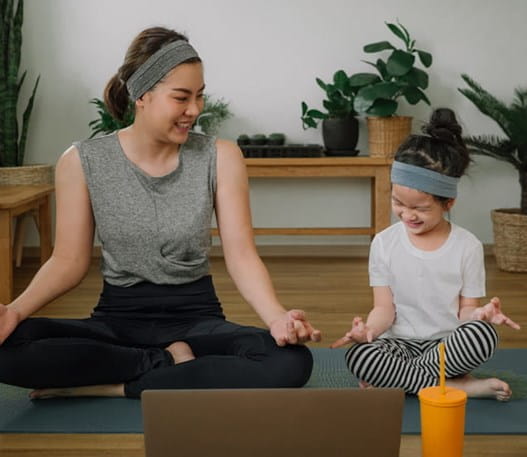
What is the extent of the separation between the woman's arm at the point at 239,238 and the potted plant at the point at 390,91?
2.10m

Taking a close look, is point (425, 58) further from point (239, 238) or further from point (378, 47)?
point (239, 238)

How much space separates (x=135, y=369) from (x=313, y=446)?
767 mm

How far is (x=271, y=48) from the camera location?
175 inches

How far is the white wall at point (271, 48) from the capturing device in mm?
4398

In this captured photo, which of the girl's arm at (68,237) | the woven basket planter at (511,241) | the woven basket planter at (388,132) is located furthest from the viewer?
the woven basket planter at (388,132)

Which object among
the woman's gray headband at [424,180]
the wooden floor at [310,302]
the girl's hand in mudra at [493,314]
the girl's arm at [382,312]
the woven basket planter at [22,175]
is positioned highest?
the woman's gray headband at [424,180]

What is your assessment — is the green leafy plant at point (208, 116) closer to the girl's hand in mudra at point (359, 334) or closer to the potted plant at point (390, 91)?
the potted plant at point (390, 91)

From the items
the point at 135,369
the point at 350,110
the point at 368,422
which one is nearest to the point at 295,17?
the point at 350,110

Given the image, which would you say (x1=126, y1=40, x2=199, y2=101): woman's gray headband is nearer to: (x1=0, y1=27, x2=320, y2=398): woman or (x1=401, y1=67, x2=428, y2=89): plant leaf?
(x1=0, y1=27, x2=320, y2=398): woman

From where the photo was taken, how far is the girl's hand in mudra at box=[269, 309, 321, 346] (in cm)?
185

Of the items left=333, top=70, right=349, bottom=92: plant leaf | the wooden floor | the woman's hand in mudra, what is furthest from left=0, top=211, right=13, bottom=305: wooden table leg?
left=333, top=70, right=349, bottom=92: plant leaf

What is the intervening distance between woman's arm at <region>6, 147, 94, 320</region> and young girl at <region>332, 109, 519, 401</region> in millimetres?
658

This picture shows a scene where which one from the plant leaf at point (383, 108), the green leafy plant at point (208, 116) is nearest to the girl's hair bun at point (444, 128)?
the plant leaf at point (383, 108)

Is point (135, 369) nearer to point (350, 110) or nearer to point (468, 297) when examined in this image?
point (468, 297)
